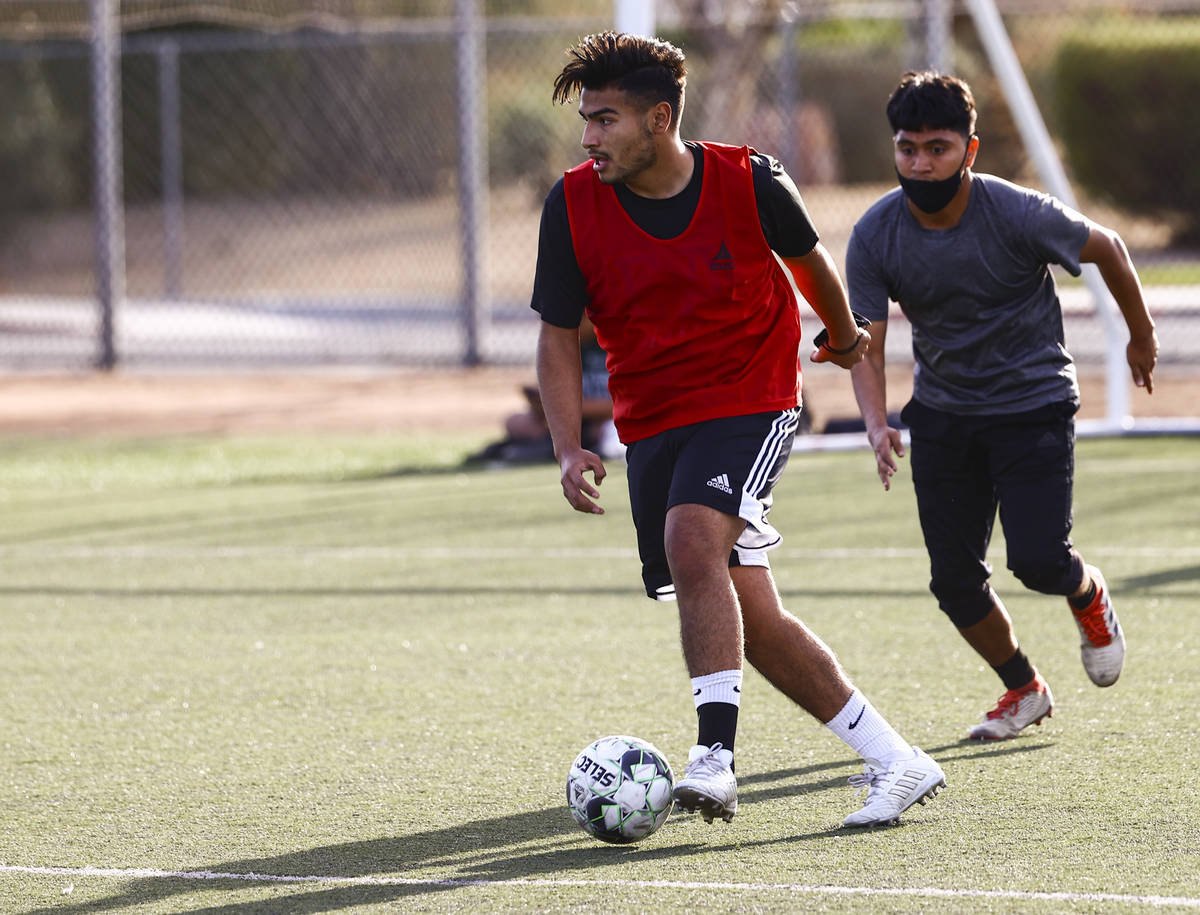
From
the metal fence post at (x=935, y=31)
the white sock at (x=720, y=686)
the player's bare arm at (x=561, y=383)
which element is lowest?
the white sock at (x=720, y=686)

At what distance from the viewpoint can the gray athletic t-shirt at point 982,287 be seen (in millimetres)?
5113

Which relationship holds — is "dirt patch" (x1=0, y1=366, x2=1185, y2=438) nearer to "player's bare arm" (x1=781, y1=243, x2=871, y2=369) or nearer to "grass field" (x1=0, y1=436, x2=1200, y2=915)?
"grass field" (x1=0, y1=436, x2=1200, y2=915)

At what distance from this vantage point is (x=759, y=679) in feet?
20.1

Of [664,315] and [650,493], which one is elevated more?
→ [664,315]

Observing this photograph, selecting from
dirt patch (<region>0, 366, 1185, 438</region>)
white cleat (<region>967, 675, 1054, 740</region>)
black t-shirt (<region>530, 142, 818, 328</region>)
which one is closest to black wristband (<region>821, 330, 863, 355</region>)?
black t-shirt (<region>530, 142, 818, 328</region>)

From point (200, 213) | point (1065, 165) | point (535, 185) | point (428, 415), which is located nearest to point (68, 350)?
point (428, 415)

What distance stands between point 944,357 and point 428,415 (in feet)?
29.6

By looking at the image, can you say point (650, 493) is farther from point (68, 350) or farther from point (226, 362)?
point (68, 350)

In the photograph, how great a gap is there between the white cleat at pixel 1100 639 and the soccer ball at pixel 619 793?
5.32 ft

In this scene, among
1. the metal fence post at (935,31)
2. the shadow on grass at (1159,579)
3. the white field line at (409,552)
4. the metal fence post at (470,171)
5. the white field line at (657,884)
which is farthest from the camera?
the metal fence post at (470,171)

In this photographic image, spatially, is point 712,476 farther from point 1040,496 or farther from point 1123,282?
point 1123,282

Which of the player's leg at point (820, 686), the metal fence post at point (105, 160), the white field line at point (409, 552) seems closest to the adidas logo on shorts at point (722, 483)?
the player's leg at point (820, 686)

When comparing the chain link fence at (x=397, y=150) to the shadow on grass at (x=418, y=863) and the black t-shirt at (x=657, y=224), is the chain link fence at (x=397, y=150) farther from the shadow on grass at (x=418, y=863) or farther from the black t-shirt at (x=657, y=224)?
the shadow on grass at (x=418, y=863)

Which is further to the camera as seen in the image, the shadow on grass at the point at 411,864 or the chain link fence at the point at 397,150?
the chain link fence at the point at 397,150
